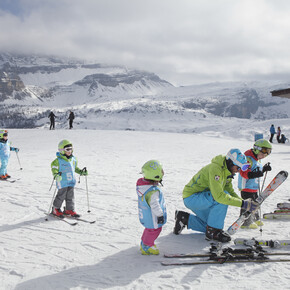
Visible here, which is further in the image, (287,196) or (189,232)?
(287,196)

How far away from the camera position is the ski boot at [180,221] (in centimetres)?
510

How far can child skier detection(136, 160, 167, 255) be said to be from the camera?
164 inches

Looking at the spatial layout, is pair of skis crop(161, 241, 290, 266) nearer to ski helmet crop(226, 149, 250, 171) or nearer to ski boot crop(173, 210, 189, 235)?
ski boot crop(173, 210, 189, 235)

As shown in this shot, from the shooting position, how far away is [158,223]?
13.5ft

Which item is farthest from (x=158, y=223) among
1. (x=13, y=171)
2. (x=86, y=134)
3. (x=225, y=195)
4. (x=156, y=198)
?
(x=86, y=134)

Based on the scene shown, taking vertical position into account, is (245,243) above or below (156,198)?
below

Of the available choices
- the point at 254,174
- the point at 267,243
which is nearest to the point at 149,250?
the point at 267,243

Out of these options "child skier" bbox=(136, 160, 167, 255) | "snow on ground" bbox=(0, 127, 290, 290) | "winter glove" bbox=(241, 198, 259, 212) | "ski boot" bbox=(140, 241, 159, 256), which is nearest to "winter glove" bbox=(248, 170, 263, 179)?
"winter glove" bbox=(241, 198, 259, 212)

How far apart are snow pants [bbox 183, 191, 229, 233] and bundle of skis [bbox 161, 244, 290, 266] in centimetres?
52

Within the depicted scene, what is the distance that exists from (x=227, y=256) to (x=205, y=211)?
102 cm

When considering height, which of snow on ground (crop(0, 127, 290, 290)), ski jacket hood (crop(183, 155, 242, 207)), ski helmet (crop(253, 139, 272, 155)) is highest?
ski helmet (crop(253, 139, 272, 155))

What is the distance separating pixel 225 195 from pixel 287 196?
451cm

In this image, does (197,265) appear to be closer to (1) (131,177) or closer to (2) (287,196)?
(2) (287,196)

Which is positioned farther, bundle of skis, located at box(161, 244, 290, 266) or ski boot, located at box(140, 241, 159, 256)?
ski boot, located at box(140, 241, 159, 256)
